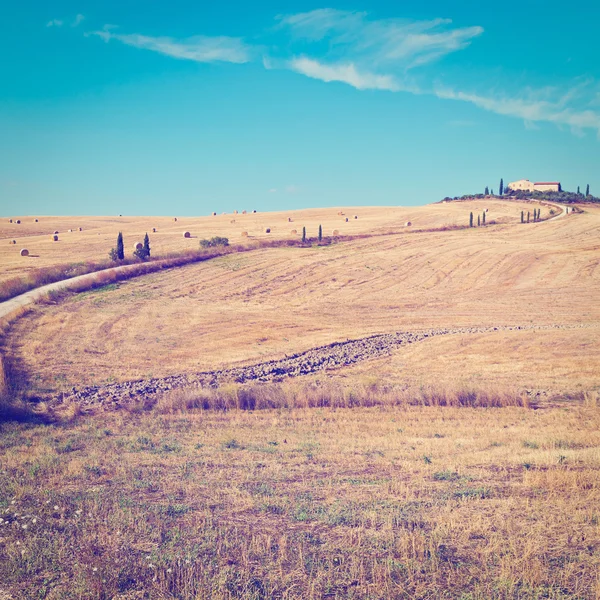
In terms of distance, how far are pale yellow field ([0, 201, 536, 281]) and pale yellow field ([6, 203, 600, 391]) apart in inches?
446

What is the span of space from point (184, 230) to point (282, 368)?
5279 centimetres

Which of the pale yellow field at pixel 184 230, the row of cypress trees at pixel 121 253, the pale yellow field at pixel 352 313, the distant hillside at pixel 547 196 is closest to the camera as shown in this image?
the pale yellow field at pixel 352 313

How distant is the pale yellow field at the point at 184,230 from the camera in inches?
1946

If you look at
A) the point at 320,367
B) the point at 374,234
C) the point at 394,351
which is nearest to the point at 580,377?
the point at 394,351

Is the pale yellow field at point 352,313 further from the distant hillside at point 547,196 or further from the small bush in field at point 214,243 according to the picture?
the distant hillside at point 547,196

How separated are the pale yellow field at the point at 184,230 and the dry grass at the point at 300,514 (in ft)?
109

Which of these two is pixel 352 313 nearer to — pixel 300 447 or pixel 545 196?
pixel 300 447

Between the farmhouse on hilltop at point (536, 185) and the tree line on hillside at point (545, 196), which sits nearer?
the tree line on hillside at point (545, 196)

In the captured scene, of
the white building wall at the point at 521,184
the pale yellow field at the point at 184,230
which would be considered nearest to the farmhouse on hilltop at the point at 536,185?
the white building wall at the point at 521,184

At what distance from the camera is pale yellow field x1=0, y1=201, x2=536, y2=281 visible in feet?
162

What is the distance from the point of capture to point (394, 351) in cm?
2253

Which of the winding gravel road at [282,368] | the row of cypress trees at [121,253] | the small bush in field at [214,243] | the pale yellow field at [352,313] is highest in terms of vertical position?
the small bush in field at [214,243]

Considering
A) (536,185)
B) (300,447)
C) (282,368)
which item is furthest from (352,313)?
(536,185)

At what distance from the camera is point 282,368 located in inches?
792
